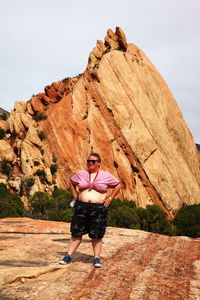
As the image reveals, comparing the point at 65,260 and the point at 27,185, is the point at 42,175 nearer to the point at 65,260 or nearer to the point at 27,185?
the point at 27,185

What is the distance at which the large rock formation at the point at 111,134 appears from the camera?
189 feet

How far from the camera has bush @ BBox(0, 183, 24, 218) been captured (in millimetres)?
39562

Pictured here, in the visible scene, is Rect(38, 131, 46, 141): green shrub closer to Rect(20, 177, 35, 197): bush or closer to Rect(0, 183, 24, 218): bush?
Rect(20, 177, 35, 197): bush

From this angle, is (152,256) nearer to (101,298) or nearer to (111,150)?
(101,298)

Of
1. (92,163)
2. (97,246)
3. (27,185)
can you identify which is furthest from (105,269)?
(27,185)

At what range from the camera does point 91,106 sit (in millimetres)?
61594

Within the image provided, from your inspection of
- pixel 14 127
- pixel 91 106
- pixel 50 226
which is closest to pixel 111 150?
pixel 91 106

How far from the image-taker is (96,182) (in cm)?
734

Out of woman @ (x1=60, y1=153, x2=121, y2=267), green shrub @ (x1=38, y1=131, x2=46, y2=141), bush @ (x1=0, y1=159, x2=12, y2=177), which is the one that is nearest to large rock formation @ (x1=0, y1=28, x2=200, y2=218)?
green shrub @ (x1=38, y1=131, x2=46, y2=141)

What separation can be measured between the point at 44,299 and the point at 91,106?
57502mm

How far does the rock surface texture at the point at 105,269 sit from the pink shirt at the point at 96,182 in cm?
167

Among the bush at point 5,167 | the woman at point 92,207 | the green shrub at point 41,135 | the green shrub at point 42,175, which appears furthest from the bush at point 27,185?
the woman at point 92,207

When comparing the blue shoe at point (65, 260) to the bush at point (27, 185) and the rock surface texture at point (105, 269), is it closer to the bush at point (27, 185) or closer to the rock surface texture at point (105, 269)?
the rock surface texture at point (105, 269)

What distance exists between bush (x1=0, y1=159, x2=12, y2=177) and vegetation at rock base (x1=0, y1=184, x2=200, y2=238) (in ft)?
20.0
